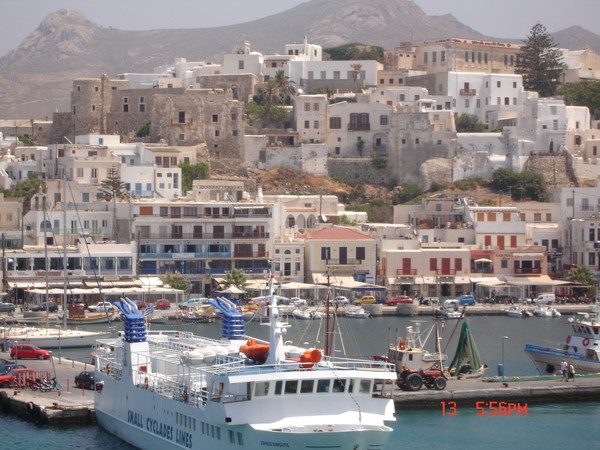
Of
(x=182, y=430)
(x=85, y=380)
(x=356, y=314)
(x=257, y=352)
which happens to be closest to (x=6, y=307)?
(x=356, y=314)

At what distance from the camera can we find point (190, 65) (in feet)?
347

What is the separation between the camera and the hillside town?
76250 mm

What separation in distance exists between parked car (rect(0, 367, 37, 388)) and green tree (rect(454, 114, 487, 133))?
2208 inches

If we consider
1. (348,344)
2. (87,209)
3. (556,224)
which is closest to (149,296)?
(87,209)

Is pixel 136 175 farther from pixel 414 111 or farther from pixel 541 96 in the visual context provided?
pixel 541 96

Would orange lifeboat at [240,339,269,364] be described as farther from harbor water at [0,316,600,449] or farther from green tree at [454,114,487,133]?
green tree at [454,114,487,133]

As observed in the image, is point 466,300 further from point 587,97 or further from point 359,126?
point 587,97

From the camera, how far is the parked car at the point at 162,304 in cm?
6949

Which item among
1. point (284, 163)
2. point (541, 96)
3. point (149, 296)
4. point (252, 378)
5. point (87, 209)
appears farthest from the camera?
point (541, 96)

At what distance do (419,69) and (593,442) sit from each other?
68.0 m

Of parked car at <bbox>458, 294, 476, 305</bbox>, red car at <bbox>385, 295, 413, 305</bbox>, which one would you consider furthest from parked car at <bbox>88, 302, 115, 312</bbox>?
parked car at <bbox>458, 294, 476, 305</bbox>

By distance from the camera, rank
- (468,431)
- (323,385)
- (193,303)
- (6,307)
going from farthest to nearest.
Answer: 1. (193,303)
2. (6,307)
3. (468,431)
4. (323,385)

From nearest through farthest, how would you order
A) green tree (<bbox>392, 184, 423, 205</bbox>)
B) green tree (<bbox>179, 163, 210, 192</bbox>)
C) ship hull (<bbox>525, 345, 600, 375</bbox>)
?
ship hull (<bbox>525, 345, 600, 375</bbox>)
green tree (<bbox>179, 163, 210, 192</bbox>)
green tree (<bbox>392, 184, 423, 205</bbox>)
